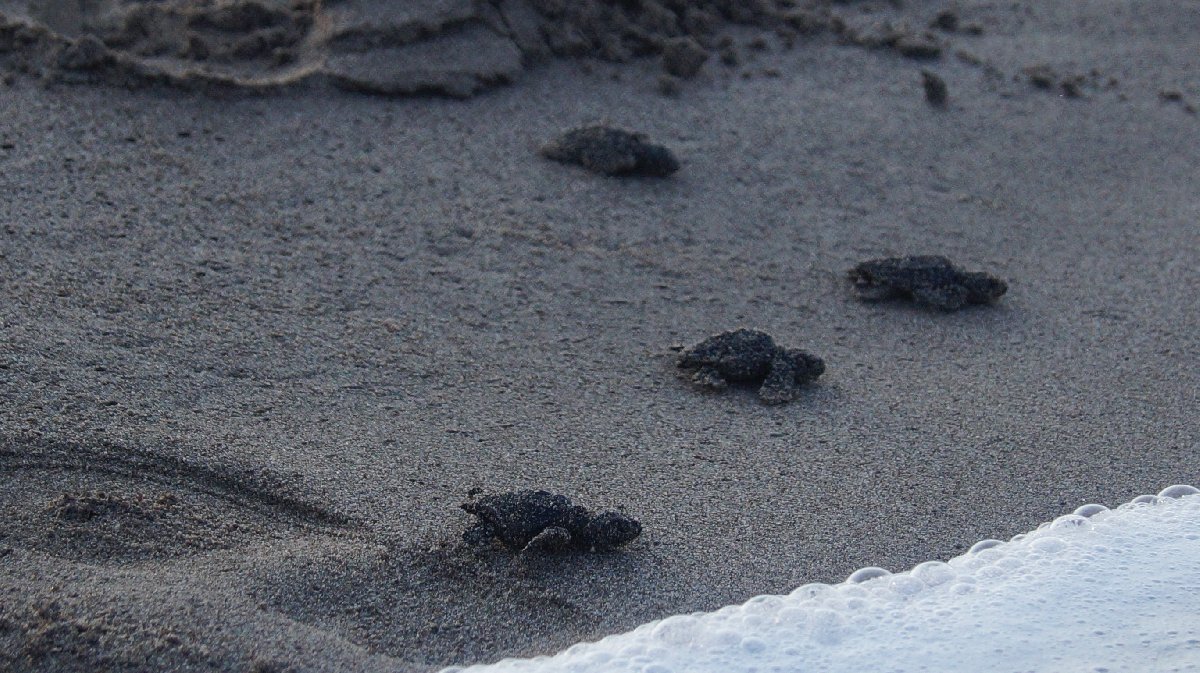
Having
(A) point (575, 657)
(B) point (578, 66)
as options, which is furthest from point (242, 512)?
(B) point (578, 66)

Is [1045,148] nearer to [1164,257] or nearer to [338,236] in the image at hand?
[1164,257]

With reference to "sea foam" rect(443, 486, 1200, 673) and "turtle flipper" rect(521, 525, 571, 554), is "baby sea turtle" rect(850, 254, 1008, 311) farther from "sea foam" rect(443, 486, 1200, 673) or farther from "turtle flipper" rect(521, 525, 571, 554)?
"turtle flipper" rect(521, 525, 571, 554)

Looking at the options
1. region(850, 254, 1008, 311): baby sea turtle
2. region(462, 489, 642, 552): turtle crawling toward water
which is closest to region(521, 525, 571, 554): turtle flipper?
region(462, 489, 642, 552): turtle crawling toward water

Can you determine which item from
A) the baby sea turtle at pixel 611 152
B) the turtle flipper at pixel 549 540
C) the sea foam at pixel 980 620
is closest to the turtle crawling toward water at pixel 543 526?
the turtle flipper at pixel 549 540

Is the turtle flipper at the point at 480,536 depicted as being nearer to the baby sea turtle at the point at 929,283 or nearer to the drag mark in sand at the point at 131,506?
the drag mark in sand at the point at 131,506

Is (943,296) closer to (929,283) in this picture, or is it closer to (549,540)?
(929,283)

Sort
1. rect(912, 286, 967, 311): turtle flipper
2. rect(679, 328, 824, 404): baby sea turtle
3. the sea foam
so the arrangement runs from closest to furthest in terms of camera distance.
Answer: the sea foam
rect(679, 328, 824, 404): baby sea turtle
rect(912, 286, 967, 311): turtle flipper
